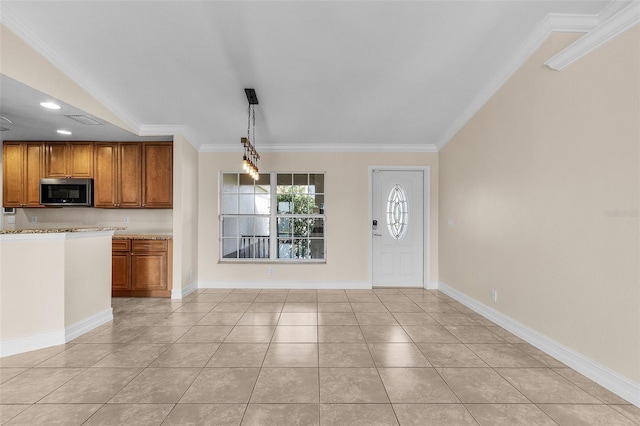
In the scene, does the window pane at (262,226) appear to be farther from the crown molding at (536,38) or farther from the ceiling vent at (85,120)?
the crown molding at (536,38)

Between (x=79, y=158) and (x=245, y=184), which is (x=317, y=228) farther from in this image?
(x=79, y=158)

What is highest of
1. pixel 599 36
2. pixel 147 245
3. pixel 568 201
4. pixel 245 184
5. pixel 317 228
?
pixel 599 36

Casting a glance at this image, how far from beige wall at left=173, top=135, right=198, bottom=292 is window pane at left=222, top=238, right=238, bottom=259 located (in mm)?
535

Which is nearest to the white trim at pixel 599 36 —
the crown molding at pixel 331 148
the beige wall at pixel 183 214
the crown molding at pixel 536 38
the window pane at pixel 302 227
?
the crown molding at pixel 536 38

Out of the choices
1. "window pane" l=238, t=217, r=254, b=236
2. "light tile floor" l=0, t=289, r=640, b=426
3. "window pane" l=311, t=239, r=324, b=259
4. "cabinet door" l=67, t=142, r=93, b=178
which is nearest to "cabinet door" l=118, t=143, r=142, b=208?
"cabinet door" l=67, t=142, r=93, b=178

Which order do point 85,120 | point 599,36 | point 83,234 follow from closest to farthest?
point 599,36
point 83,234
point 85,120

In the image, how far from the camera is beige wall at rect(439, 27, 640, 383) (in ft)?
6.05

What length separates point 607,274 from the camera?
195cm

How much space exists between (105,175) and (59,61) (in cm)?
229

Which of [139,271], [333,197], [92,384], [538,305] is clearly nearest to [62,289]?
[92,384]

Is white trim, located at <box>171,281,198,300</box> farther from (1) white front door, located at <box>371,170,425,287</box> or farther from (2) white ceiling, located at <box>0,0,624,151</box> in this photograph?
(1) white front door, located at <box>371,170,425,287</box>

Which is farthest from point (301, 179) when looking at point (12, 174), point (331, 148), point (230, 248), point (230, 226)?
point (12, 174)

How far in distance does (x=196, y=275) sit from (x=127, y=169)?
2.04m

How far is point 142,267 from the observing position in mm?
4250
